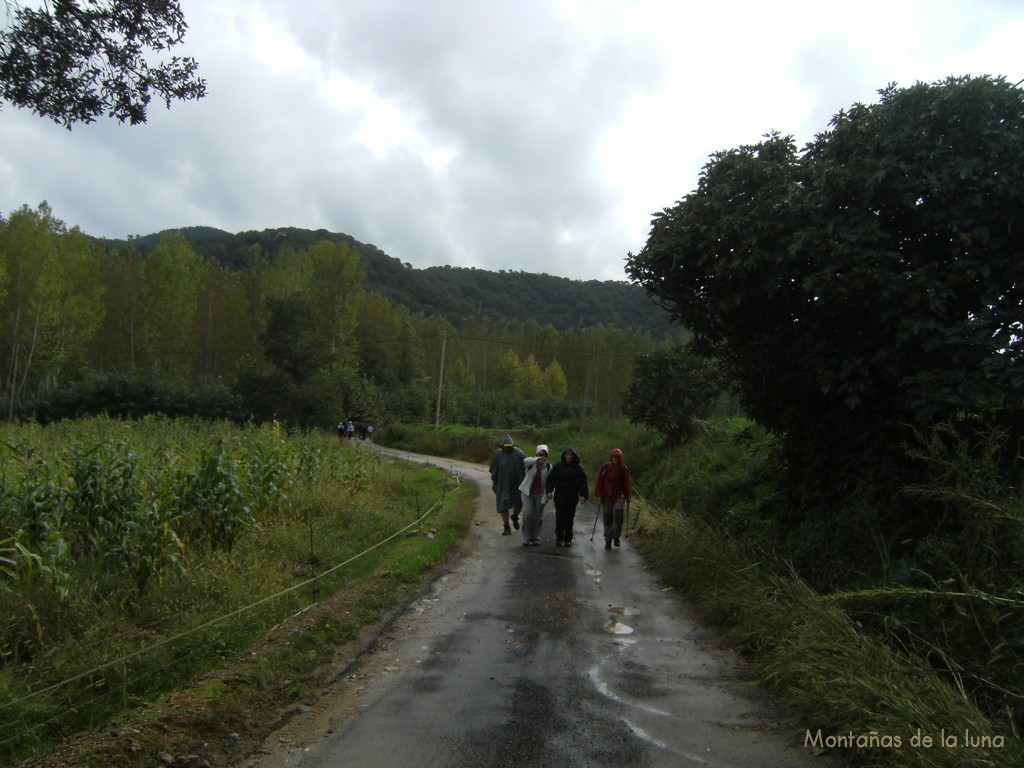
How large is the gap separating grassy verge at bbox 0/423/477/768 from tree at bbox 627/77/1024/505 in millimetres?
5529

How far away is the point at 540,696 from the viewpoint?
18.9 feet

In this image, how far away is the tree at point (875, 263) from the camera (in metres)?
7.35

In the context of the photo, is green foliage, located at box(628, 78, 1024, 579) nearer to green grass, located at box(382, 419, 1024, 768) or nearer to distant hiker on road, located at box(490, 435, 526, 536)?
green grass, located at box(382, 419, 1024, 768)

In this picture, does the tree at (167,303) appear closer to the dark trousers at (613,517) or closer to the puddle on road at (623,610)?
the dark trousers at (613,517)

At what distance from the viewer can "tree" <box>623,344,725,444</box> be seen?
25.2 metres

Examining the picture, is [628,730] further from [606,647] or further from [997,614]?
[997,614]

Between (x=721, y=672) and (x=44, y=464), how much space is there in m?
7.01

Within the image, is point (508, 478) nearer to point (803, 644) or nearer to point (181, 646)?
point (181, 646)

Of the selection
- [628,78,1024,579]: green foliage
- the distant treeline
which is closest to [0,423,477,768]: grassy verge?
[628,78,1024,579]: green foliage

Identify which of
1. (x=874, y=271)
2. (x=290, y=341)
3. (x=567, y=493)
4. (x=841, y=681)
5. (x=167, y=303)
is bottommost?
(x=841, y=681)

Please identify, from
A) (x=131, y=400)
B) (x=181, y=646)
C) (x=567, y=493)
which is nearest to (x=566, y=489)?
(x=567, y=493)

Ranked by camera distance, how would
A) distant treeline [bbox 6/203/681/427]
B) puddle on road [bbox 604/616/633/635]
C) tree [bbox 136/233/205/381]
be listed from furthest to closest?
tree [bbox 136/233/205/381]
distant treeline [bbox 6/203/681/427]
puddle on road [bbox 604/616/633/635]

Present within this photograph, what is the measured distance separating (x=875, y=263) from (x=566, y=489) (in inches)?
287

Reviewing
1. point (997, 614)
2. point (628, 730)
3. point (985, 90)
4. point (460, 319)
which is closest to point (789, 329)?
point (985, 90)
